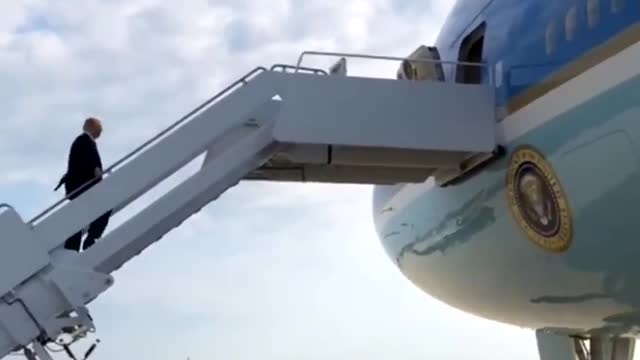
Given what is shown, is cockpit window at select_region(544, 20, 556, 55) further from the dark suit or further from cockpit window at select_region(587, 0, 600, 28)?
the dark suit

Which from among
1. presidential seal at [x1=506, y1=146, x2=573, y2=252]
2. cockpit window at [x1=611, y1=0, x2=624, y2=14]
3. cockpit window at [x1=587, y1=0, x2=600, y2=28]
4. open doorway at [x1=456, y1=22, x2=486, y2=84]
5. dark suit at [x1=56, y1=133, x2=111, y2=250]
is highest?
open doorway at [x1=456, y1=22, x2=486, y2=84]

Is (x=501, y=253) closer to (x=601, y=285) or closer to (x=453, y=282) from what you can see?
(x=601, y=285)

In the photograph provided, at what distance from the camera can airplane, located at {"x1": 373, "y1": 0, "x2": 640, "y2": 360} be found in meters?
6.38

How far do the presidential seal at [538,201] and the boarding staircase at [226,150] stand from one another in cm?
36

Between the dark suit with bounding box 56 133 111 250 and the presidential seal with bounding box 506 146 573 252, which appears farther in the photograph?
the dark suit with bounding box 56 133 111 250

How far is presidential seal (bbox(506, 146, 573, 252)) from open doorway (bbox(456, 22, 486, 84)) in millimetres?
1322

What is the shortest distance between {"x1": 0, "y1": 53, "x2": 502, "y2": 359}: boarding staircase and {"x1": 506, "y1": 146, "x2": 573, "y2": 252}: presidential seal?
36 cm

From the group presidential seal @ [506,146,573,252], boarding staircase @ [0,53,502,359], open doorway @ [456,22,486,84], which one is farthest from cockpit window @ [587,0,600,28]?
open doorway @ [456,22,486,84]

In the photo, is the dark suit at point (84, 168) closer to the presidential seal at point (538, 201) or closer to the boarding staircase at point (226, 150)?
the boarding staircase at point (226, 150)

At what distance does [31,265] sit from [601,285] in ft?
13.4

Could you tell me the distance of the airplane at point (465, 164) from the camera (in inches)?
267

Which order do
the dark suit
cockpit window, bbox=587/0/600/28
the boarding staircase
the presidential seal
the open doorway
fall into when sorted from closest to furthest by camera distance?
cockpit window, bbox=587/0/600/28, the presidential seal, the boarding staircase, the dark suit, the open doorway

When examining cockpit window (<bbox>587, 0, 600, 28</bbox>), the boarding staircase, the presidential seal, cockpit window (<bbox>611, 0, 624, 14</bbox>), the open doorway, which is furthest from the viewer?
the open doorway

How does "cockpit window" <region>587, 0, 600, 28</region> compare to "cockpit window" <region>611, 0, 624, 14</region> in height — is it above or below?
above
